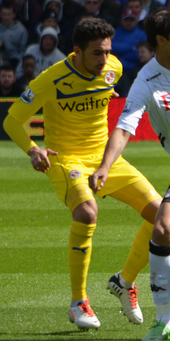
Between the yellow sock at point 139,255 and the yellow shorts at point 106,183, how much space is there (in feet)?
0.54

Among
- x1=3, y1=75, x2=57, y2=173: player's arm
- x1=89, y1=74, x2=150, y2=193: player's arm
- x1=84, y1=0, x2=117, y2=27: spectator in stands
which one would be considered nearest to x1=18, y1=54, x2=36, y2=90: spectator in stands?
x1=84, y1=0, x2=117, y2=27: spectator in stands

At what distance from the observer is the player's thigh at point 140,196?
3.82 m

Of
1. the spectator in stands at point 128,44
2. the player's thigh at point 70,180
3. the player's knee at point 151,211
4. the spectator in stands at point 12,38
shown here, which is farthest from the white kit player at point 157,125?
the spectator in stands at point 12,38

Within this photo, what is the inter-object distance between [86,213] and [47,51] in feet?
37.3

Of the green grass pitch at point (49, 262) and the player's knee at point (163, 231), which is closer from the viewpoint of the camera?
the player's knee at point (163, 231)

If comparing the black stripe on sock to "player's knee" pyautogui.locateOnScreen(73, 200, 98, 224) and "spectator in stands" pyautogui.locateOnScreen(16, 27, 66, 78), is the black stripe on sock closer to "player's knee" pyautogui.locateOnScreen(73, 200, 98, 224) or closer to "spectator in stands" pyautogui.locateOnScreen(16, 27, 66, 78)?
"player's knee" pyautogui.locateOnScreen(73, 200, 98, 224)

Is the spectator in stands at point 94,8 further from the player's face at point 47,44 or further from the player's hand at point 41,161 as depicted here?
the player's hand at point 41,161

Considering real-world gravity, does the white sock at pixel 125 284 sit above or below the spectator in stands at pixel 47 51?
above

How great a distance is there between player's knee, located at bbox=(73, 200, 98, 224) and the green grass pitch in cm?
Result: 71

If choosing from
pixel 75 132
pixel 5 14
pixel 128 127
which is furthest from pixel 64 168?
pixel 5 14

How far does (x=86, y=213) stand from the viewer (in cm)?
349

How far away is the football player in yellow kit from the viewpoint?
3.57 metres

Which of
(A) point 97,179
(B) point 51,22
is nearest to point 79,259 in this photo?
(A) point 97,179

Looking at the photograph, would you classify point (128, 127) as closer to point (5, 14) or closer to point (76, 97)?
point (76, 97)
